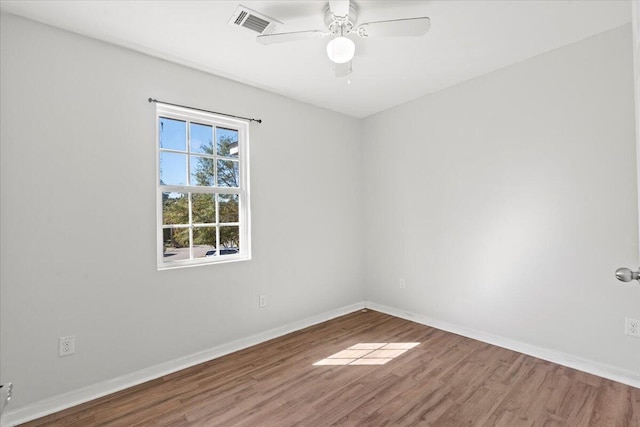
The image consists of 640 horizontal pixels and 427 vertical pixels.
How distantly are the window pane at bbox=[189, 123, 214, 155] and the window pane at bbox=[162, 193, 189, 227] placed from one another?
46cm

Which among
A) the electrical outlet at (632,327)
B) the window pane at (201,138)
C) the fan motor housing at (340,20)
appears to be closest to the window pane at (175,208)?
the window pane at (201,138)

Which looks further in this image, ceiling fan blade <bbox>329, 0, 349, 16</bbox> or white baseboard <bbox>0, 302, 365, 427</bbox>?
white baseboard <bbox>0, 302, 365, 427</bbox>

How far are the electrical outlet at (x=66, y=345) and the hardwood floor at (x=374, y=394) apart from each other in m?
0.37

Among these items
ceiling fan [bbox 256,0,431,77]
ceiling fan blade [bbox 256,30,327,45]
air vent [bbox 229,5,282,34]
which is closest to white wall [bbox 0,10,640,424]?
air vent [bbox 229,5,282,34]

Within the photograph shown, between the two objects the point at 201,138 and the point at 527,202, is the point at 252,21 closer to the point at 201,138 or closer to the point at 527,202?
the point at 201,138

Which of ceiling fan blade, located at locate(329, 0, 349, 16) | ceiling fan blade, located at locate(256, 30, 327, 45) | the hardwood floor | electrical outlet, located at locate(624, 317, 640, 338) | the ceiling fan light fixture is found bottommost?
the hardwood floor

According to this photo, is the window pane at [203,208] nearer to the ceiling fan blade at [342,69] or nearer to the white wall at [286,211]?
the white wall at [286,211]

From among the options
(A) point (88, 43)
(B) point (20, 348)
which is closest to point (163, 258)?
(B) point (20, 348)

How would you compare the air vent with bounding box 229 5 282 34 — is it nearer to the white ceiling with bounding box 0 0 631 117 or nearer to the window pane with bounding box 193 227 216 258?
the white ceiling with bounding box 0 0 631 117

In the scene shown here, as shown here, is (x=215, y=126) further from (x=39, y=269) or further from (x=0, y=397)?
(x=0, y=397)

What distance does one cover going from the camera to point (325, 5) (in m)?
2.05

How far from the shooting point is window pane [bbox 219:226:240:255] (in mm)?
3086

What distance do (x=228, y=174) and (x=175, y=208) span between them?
0.61 metres

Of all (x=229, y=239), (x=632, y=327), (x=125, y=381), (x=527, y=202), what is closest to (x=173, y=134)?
(x=229, y=239)
